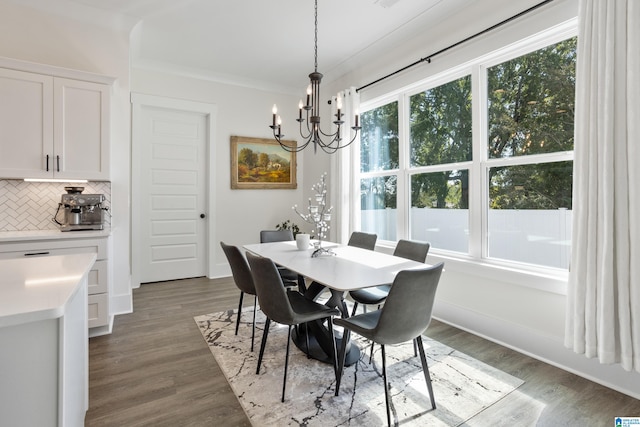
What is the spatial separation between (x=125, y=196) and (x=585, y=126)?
3971 mm

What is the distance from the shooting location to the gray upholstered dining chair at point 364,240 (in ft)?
10.6

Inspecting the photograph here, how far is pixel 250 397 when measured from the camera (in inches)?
78.0

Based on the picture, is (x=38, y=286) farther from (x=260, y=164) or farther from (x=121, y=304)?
(x=260, y=164)

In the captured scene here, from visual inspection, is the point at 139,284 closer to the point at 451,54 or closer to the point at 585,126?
the point at 451,54

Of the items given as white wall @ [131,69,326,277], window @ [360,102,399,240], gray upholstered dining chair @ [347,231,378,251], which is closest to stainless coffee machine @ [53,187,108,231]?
white wall @ [131,69,326,277]

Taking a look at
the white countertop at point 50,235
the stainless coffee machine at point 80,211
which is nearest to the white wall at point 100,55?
the stainless coffee machine at point 80,211

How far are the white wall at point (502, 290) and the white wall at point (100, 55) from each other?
118 inches

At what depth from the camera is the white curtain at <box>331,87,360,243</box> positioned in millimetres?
4289

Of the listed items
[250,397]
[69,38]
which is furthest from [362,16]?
[250,397]

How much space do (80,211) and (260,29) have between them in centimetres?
258

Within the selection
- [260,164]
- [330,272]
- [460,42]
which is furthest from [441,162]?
[260,164]

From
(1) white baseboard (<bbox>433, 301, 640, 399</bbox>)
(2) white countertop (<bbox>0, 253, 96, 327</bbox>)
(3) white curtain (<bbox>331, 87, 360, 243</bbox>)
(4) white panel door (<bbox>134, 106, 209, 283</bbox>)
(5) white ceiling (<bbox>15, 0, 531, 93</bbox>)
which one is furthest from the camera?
(4) white panel door (<bbox>134, 106, 209, 283</bbox>)

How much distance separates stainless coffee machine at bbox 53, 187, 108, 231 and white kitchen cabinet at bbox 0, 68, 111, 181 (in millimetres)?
190

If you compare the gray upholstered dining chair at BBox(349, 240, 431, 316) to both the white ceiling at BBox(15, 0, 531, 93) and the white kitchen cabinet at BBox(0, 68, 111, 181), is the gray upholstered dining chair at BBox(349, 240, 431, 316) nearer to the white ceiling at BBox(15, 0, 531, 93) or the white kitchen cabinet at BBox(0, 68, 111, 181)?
the white ceiling at BBox(15, 0, 531, 93)
